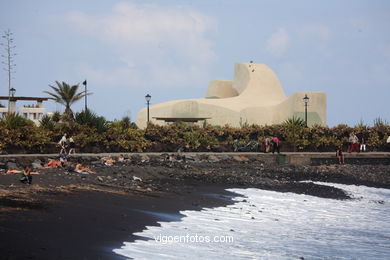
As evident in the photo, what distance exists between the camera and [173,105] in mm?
59969

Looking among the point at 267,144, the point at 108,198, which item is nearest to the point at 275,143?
the point at 267,144

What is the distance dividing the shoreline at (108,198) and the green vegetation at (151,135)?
4.37 meters

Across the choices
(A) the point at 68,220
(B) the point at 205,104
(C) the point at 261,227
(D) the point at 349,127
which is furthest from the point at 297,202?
(B) the point at 205,104

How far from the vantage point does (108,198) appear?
1241cm

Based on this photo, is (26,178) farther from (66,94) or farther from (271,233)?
(66,94)

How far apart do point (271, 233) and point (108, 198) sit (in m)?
3.45

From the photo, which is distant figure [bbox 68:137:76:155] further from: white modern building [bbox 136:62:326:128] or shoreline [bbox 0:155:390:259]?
white modern building [bbox 136:62:326:128]

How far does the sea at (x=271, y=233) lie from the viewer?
Result: 9102mm

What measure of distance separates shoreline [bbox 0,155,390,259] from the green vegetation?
4365 mm

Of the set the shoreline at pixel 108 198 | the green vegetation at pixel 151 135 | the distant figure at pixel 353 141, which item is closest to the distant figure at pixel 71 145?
the green vegetation at pixel 151 135

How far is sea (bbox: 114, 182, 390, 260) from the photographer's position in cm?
910

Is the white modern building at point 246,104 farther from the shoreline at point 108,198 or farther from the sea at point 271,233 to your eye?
the sea at point 271,233

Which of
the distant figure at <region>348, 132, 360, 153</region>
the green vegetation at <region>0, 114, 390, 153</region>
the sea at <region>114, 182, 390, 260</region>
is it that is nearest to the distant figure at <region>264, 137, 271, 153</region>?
the green vegetation at <region>0, 114, 390, 153</region>

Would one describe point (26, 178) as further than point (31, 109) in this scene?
No
